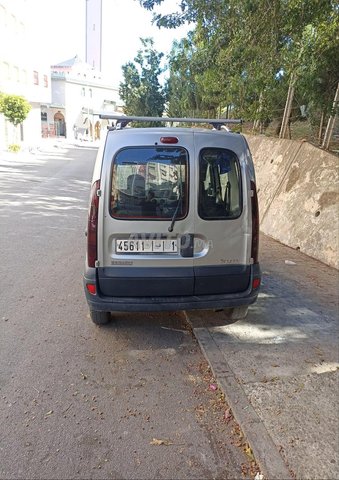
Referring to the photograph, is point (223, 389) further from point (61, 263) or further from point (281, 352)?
point (61, 263)

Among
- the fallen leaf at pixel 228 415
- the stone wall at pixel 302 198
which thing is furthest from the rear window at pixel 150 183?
the stone wall at pixel 302 198

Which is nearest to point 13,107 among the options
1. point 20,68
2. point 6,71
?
point 6,71

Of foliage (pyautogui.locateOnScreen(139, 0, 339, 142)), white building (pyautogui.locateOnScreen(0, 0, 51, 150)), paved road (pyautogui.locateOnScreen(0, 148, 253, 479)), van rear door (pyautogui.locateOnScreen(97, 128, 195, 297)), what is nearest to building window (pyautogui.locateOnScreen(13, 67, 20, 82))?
white building (pyautogui.locateOnScreen(0, 0, 51, 150))

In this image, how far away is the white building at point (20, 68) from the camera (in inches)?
1258

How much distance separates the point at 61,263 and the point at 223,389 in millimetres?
3581

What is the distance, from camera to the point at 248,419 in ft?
8.50

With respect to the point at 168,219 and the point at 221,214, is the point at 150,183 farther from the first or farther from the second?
the point at 221,214

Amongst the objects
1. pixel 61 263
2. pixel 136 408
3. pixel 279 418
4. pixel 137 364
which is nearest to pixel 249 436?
pixel 279 418

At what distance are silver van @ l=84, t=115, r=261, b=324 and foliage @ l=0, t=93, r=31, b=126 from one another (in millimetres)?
26312

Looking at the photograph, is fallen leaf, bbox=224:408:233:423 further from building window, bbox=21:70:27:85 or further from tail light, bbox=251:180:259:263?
building window, bbox=21:70:27:85

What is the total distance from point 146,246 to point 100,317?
982 millimetres

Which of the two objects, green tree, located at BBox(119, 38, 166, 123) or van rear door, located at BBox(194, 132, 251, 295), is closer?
van rear door, located at BBox(194, 132, 251, 295)

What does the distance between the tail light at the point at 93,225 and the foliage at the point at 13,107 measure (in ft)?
87.1

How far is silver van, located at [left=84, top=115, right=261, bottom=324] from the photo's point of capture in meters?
3.24
